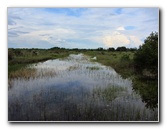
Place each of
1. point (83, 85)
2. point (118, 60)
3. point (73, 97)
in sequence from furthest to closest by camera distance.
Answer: point (118, 60) → point (83, 85) → point (73, 97)

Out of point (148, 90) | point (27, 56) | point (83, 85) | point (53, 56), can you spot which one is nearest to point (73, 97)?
point (83, 85)

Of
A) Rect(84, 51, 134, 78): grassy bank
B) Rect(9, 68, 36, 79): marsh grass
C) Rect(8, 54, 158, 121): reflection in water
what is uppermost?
Rect(84, 51, 134, 78): grassy bank

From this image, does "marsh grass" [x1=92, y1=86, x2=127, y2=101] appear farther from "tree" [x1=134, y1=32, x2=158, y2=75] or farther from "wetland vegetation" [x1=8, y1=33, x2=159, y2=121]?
"tree" [x1=134, y1=32, x2=158, y2=75]

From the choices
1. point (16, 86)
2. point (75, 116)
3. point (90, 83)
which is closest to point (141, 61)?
point (90, 83)

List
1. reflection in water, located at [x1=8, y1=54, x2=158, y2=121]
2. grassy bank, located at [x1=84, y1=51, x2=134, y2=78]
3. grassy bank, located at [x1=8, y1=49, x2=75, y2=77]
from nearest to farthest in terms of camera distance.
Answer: reflection in water, located at [x1=8, y1=54, x2=158, y2=121]
grassy bank, located at [x1=8, y1=49, x2=75, y2=77]
grassy bank, located at [x1=84, y1=51, x2=134, y2=78]

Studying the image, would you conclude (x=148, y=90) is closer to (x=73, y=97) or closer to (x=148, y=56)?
(x=148, y=56)

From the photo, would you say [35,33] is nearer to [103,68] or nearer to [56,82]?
[56,82]

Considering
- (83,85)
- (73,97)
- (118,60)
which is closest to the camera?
(73,97)

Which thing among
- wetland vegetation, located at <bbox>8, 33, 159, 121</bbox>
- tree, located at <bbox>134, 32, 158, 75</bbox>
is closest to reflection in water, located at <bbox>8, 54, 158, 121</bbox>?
wetland vegetation, located at <bbox>8, 33, 159, 121</bbox>
